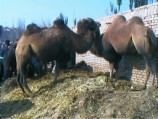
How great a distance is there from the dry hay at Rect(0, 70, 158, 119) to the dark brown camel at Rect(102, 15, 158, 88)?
2.85 feet

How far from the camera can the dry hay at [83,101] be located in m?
7.98

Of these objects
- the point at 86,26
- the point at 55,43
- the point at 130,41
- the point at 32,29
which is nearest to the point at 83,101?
the point at 130,41

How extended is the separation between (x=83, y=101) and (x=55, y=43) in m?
3.03

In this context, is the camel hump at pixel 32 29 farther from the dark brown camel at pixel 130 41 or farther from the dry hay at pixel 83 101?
the dark brown camel at pixel 130 41

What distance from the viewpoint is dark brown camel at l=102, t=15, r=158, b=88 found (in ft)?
31.6

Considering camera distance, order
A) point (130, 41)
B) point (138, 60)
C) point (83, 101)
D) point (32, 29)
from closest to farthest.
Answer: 1. point (83, 101)
2. point (130, 41)
3. point (138, 60)
4. point (32, 29)

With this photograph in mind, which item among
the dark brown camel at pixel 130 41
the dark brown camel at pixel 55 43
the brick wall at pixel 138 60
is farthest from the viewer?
the dark brown camel at pixel 55 43

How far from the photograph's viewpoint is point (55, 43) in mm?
11312

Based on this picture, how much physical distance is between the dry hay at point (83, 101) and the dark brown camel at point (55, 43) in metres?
0.67

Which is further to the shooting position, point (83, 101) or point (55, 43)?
point (55, 43)

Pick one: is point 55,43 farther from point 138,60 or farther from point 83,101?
point 83,101

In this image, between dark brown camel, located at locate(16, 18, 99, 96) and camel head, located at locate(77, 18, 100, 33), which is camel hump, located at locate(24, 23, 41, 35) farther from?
camel head, located at locate(77, 18, 100, 33)

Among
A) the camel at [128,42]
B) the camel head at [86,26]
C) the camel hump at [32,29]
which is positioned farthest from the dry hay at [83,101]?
the camel hump at [32,29]

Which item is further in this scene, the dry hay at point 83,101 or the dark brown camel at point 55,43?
the dark brown camel at point 55,43
